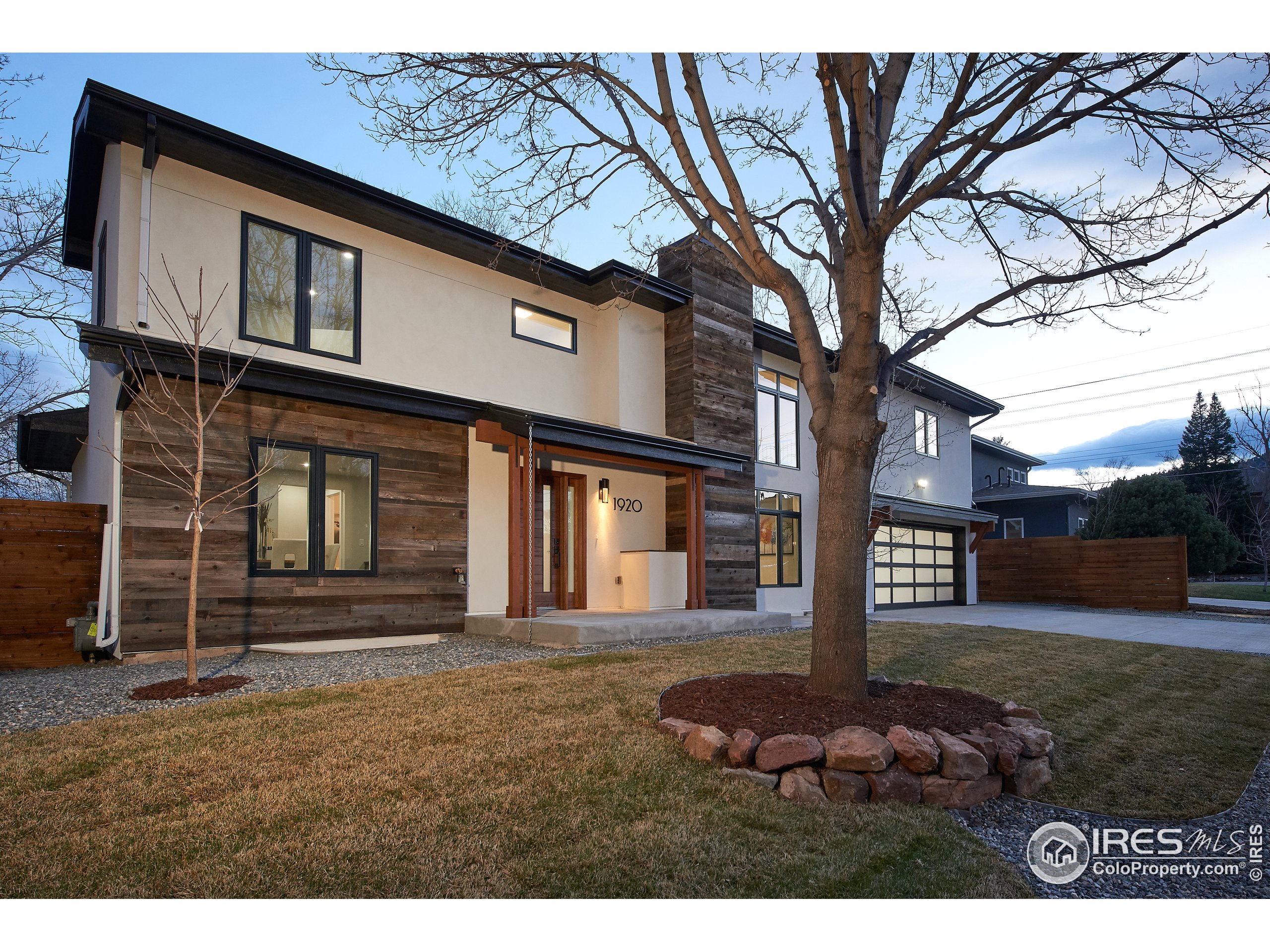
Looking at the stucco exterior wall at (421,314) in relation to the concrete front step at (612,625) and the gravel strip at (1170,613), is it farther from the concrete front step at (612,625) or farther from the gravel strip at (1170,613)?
the gravel strip at (1170,613)

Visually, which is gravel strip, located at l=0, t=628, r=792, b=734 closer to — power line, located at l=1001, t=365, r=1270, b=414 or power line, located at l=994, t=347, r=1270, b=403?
power line, located at l=1001, t=365, r=1270, b=414

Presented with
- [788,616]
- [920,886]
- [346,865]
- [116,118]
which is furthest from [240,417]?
[788,616]

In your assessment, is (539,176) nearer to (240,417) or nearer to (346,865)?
(240,417)

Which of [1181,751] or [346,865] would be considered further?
[1181,751]

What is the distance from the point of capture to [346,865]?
105 inches

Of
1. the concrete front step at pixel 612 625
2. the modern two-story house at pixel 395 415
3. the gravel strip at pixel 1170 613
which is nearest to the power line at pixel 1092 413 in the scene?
the gravel strip at pixel 1170 613

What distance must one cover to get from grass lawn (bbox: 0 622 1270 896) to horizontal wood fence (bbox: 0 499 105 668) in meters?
3.93

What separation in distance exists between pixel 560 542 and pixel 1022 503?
21.0m

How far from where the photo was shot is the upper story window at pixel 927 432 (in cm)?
1841

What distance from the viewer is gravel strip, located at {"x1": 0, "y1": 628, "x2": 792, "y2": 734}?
486 centimetres

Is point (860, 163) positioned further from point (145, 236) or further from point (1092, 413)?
point (1092, 413)

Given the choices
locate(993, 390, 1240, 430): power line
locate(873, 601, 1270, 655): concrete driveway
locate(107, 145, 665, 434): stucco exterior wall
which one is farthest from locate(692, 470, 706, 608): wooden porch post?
locate(993, 390, 1240, 430): power line

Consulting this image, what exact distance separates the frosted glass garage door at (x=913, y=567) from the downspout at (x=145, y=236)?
13.9m

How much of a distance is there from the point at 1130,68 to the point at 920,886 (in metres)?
5.39
